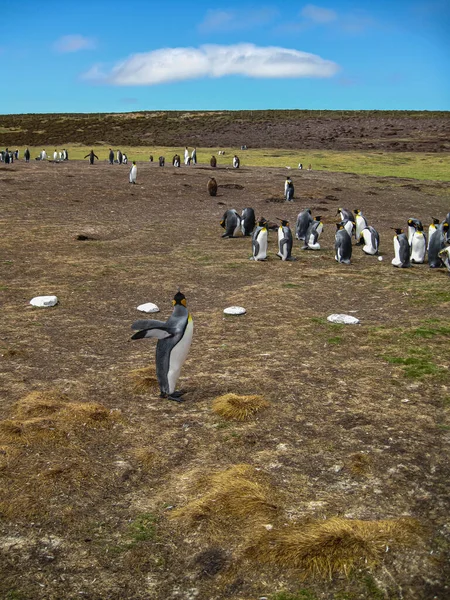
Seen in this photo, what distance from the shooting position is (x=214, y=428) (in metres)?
6.40

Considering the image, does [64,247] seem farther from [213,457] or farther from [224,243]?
[213,457]

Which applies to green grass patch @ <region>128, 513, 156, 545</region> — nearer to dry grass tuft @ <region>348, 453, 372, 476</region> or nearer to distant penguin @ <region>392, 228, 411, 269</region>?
dry grass tuft @ <region>348, 453, 372, 476</region>

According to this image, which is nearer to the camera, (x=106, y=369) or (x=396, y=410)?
(x=396, y=410)

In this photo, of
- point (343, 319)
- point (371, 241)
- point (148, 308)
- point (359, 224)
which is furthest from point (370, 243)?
point (148, 308)

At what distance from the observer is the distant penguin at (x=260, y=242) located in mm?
15227

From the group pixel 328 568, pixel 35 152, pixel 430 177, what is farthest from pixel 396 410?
pixel 35 152

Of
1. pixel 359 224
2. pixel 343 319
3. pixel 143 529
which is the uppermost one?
pixel 359 224

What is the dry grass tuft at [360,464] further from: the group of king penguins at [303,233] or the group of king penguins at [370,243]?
the group of king penguins at [303,233]

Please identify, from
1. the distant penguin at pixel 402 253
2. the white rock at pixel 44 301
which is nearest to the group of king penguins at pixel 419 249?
the distant penguin at pixel 402 253

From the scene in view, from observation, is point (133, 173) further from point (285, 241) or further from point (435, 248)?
point (435, 248)

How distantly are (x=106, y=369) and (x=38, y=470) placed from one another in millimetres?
2651

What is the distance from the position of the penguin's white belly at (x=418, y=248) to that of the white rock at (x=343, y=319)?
6.21 metres

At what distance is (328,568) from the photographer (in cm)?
426

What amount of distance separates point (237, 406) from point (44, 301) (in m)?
5.43
